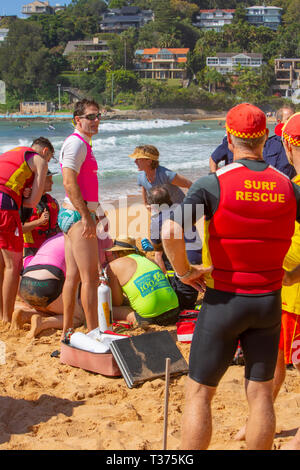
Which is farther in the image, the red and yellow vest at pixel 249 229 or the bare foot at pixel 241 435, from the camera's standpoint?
the bare foot at pixel 241 435

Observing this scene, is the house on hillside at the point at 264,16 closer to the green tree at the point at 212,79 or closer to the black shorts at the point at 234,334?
the green tree at the point at 212,79

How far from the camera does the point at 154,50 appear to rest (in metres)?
118

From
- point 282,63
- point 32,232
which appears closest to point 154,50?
point 282,63

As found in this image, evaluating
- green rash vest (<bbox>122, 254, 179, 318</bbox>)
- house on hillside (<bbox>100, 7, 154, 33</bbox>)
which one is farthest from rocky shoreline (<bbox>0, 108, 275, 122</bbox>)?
green rash vest (<bbox>122, 254, 179, 318</bbox>)

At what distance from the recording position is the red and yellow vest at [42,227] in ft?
16.5

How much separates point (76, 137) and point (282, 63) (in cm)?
11795

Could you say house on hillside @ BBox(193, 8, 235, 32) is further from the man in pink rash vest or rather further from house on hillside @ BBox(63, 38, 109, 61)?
the man in pink rash vest

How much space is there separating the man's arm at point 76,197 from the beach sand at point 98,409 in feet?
3.23

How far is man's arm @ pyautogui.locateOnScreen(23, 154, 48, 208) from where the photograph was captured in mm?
4273

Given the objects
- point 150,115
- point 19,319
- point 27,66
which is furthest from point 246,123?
point 27,66

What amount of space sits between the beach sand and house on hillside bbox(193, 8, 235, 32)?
480 feet

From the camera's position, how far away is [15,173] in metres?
4.25

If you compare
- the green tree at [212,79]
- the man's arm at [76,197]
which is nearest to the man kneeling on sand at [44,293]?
the man's arm at [76,197]

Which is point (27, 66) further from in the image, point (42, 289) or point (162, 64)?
point (42, 289)
